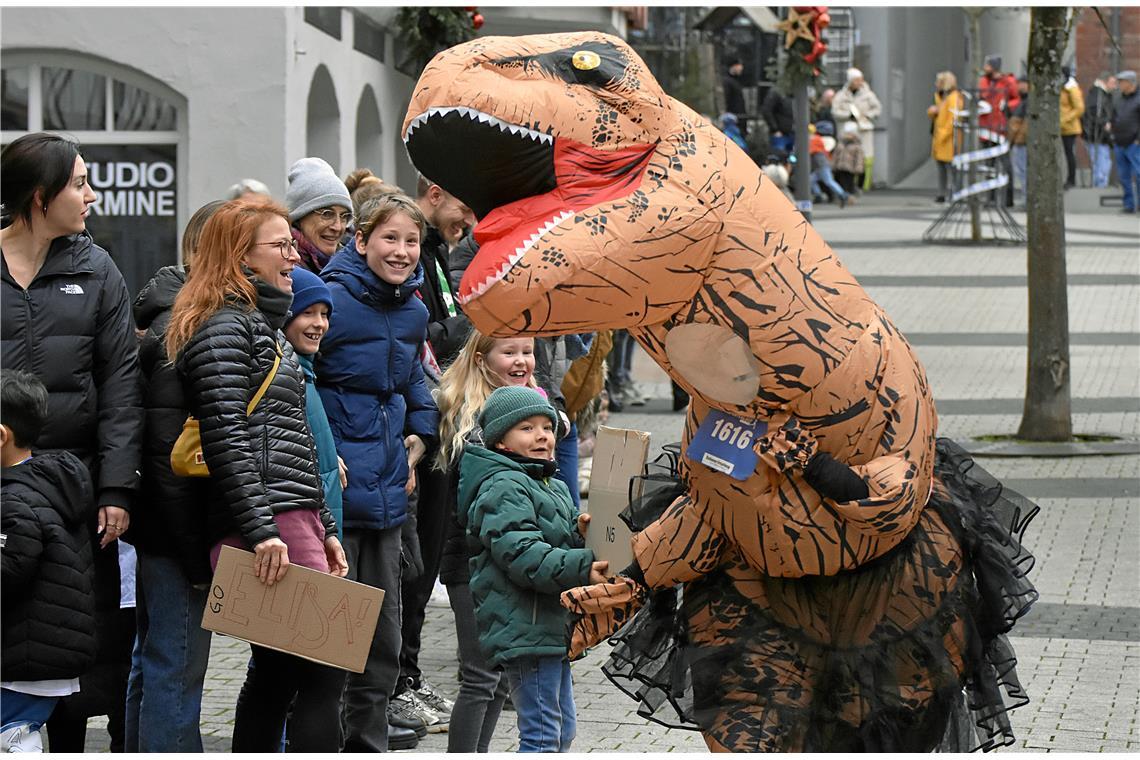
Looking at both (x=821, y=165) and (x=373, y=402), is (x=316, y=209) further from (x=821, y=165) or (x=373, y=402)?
(x=821, y=165)

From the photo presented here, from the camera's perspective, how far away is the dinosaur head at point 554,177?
338 centimetres

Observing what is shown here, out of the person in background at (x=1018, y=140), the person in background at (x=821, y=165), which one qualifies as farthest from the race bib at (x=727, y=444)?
the person in background at (x=821, y=165)

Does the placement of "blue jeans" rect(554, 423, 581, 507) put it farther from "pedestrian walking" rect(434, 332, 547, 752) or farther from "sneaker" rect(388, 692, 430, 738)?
"sneaker" rect(388, 692, 430, 738)

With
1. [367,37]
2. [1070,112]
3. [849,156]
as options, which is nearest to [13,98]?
[367,37]

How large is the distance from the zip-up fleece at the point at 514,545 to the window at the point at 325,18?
842cm

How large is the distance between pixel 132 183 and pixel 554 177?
9455 mm

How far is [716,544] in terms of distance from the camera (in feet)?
12.5

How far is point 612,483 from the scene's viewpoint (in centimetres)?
434

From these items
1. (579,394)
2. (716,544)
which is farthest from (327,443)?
(579,394)

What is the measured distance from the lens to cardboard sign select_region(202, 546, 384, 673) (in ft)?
15.1

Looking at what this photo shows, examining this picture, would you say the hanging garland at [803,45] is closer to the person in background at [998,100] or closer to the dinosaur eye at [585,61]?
the person in background at [998,100]

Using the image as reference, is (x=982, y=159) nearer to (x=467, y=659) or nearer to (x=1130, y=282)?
(x=1130, y=282)

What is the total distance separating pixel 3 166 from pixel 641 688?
2.35 m

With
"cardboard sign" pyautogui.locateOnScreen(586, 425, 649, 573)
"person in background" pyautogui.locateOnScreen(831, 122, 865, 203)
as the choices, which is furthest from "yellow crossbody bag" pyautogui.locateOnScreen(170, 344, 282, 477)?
"person in background" pyautogui.locateOnScreen(831, 122, 865, 203)
